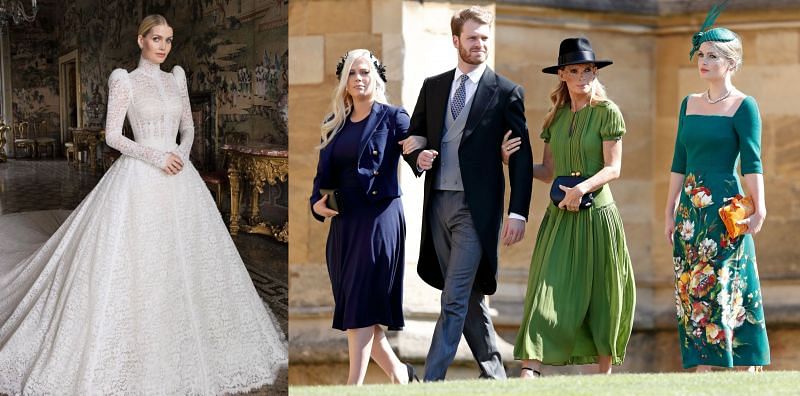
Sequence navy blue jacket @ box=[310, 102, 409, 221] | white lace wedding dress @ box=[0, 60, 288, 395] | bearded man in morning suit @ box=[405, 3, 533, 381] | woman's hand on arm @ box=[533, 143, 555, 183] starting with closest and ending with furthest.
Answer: white lace wedding dress @ box=[0, 60, 288, 395] → bearded man in morning suit @ box=[405, 3, 533, 381] → navy blue jacket @ box=[310, 102, 409, 221] → woman's hand on arm @ box=[533, 143, 555, 183]

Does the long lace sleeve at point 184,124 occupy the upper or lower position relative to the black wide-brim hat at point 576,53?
lower

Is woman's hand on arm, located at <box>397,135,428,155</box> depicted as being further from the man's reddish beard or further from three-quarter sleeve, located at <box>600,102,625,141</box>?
three-quarter sleeve, located at <box>600,102,625,141</box>

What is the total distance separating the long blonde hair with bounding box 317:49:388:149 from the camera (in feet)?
23.2

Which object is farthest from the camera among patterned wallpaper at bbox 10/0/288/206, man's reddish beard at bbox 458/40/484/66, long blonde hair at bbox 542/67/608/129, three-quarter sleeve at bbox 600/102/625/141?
long blonde hair at bbox 542/67/608/129

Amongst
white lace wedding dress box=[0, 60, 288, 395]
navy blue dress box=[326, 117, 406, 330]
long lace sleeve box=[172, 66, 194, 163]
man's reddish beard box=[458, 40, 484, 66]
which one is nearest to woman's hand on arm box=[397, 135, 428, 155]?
navy blue dress box=[326, 117, 406, 330]

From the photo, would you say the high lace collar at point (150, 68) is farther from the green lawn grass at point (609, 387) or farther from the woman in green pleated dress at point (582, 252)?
the woman in green pleated dress at point (582, 252)

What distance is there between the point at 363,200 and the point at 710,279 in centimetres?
186

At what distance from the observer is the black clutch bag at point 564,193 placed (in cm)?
727

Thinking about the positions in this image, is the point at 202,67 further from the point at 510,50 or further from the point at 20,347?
the point at 510,50

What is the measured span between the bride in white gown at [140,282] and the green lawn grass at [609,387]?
1.94 ft

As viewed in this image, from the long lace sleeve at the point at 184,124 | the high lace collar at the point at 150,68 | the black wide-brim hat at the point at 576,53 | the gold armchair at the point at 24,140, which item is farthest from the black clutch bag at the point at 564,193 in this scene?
the gold armchair at the point at 24,140

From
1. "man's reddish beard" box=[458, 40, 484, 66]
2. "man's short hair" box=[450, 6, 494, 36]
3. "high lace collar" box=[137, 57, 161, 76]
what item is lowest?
"high lace collar" box=[137, 57, 161, 76]

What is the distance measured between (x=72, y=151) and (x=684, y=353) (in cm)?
369

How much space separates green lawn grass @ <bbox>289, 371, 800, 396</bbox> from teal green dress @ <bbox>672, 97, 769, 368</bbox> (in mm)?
1053
